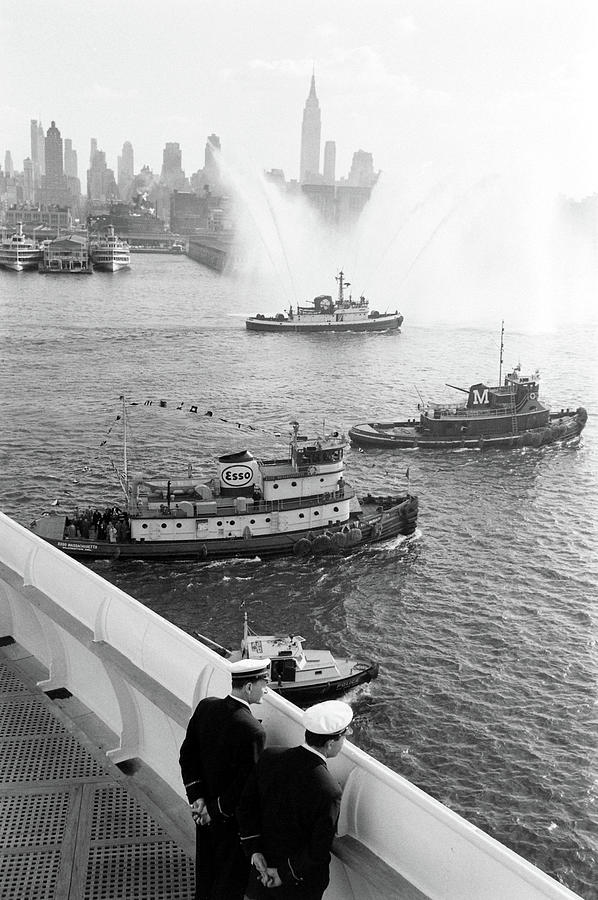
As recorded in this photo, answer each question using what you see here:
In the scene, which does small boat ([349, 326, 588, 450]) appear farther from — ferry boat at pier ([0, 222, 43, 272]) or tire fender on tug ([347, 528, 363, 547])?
ferry boat at pier ([0, 222, 43, 272])

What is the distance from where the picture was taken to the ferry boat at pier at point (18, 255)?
119 m

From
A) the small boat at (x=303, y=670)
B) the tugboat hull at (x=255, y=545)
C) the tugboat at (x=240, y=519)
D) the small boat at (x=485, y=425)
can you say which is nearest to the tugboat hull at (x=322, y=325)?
the small boat at (x=485, y=425)

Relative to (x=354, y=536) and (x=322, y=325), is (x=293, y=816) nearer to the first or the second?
(x=354, y=536)

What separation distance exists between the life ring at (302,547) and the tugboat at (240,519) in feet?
0.10

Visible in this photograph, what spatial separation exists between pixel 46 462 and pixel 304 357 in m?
31.1

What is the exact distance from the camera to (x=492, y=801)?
15.4m

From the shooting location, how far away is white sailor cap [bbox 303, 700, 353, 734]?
3.33 m

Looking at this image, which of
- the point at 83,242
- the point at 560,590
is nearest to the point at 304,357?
the point at 560,590

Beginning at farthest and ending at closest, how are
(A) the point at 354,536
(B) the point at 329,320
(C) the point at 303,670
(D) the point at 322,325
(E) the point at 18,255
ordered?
(E) the point at 18,255 < (B) the point at 329,320 < (D) the point at 322,325 < (A) the point at 354,536 < (C) the point at 303,670

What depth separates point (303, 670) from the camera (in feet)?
60.8

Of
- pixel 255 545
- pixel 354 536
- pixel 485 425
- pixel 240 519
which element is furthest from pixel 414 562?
pixel 485 425

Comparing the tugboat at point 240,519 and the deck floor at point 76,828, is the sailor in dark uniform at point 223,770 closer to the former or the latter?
the deck floor at point 76,828

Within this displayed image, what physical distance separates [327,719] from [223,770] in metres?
0.65

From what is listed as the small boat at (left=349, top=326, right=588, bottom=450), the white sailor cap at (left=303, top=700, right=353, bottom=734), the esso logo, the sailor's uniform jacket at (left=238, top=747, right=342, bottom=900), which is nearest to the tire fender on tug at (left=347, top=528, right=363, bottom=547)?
the esso logo
